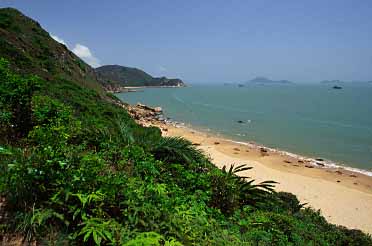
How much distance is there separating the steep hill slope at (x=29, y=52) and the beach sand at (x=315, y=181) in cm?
1190

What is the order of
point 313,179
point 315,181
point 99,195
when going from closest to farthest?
point 99,195 → point 315,181 → point 313,179

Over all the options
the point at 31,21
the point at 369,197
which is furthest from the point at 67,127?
the point at 31,21

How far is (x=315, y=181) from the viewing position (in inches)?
685

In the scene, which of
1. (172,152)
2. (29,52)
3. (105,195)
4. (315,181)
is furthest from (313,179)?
(29,52)

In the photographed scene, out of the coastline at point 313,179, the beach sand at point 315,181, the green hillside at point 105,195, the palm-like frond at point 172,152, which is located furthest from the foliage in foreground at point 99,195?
the beach sand at point 315,181

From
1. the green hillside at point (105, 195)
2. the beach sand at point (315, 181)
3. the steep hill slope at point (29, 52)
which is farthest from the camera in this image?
the steep hill slope at point (29, 52)

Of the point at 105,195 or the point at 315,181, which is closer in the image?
the point at 105,195

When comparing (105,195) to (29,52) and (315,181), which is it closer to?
(315,181)

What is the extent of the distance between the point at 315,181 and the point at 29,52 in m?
22.9

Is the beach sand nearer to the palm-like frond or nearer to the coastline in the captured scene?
the coastline

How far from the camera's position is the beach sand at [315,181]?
13.4 m

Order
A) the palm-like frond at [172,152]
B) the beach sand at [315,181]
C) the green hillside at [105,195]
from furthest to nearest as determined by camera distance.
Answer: the beach sand at [315,181], the palm-like frond at [172,152], the green hillside at [105,195]

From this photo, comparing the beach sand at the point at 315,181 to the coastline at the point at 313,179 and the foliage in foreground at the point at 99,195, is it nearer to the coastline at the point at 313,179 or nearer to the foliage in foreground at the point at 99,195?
the coastline at the point at 313,179

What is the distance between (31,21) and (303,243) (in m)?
40.7
